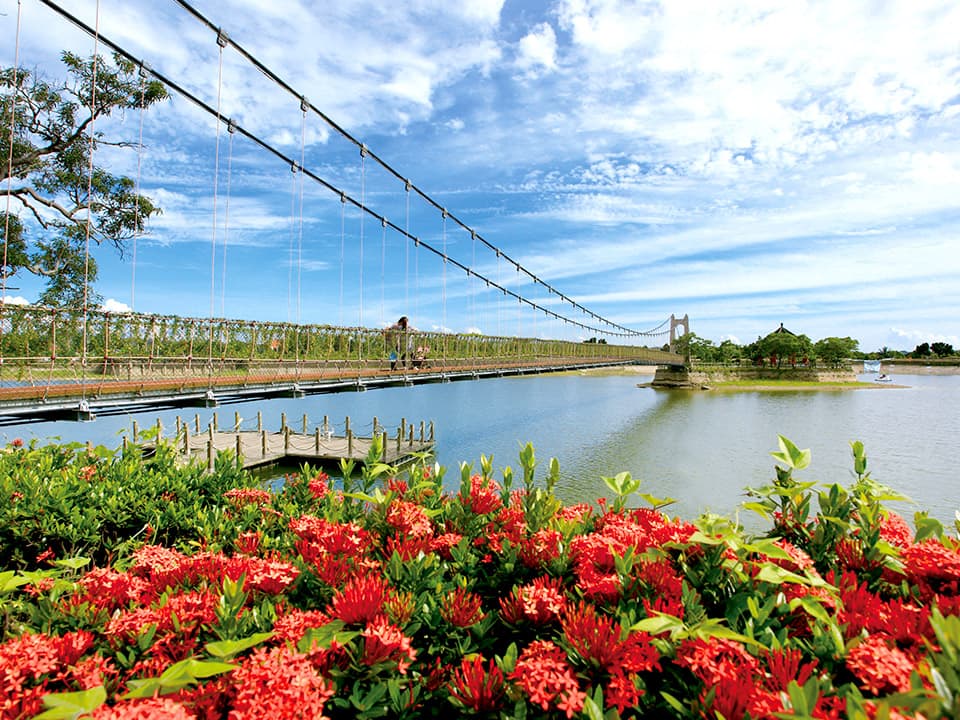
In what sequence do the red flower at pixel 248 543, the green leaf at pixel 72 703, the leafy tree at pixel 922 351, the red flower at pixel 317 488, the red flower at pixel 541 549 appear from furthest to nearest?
1. the leafy tree at pixel 922 351
2. the red flower at pixel 317 488
3. the red flower at pixel 248 543
4. the red flower at pixel 541 549
5. the green leaf at pixel 72 703

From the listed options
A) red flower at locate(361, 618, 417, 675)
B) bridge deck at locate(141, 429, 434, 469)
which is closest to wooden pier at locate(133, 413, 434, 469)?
bridge deck at locate(141, 429, 434, 469)

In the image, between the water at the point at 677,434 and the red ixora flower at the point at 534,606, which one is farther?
the water at the point at 677,434

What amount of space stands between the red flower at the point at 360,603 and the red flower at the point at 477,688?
0.94 feet

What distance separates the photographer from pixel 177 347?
12305mm

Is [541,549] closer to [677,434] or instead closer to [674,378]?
[677,434]

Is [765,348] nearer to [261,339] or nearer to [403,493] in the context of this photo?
[261,339]

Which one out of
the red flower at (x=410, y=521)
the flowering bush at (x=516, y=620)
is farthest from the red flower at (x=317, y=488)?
the red flower at (x=410, y=521)

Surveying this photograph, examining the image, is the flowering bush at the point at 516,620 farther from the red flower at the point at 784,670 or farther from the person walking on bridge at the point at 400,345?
the person walking on bridge at the point at 400,345

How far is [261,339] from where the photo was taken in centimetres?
1488

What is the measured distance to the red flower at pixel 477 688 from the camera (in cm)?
126

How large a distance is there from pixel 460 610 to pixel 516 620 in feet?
0.58

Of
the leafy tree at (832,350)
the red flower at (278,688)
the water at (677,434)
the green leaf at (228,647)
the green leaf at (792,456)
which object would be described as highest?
the leafy tree at (832,350)

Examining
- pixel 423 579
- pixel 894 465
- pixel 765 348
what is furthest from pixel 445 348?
pixel 765 348

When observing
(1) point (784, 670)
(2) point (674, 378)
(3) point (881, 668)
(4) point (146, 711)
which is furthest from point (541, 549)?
(2) point (674, 378)
